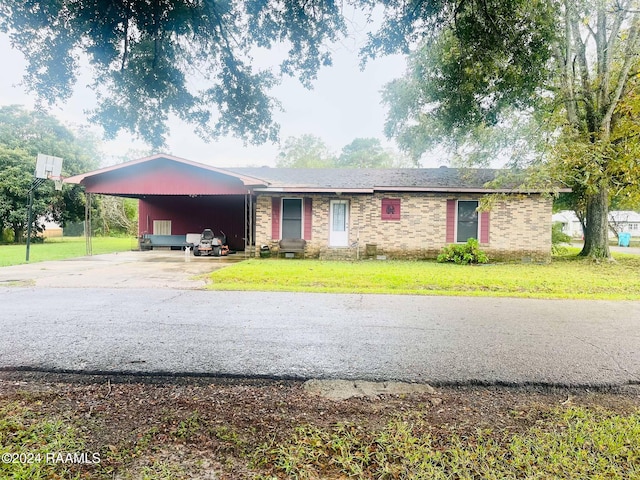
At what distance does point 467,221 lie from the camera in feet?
49.2

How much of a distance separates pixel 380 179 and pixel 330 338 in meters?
12.1

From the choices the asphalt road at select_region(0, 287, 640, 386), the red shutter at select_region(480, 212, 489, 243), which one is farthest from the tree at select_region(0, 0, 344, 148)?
the red shutter at select_region(480, 212, 489, 243)

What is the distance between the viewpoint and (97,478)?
2164mm

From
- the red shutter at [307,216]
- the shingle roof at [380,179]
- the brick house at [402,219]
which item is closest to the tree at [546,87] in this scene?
the shingle roof at [380,179]

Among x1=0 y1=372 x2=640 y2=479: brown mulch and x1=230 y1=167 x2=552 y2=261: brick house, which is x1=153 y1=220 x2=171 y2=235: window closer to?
x1=230 y1=167 x2=552 y2=261: brick house

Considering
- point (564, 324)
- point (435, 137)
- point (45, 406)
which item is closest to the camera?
point (45, 406)

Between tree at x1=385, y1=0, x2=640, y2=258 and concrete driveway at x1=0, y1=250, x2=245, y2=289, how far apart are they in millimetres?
6855

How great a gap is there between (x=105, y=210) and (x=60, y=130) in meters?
6.86

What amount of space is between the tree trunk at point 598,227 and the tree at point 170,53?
45.1 ft

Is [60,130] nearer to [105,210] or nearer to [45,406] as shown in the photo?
[105,210]

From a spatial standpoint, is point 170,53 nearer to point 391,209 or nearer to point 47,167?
point 391,209

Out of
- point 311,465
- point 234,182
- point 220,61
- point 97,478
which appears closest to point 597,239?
point 234,182

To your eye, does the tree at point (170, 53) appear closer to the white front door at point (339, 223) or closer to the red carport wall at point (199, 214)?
the white front door at point (339, 223)

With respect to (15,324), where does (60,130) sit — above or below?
above
